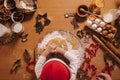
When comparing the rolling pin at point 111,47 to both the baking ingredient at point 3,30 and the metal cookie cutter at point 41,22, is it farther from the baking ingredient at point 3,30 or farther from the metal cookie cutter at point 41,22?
the baking ingredient at point 3,30

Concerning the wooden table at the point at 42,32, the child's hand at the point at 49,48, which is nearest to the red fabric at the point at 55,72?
the child's hand at the point at 49,48

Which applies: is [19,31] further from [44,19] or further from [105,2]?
[105,2]

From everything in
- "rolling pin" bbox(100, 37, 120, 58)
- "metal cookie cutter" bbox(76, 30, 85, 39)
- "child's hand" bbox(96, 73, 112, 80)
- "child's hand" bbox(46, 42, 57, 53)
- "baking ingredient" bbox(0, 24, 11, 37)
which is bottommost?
"child's hand" bbox(96, 73, 112, 80)

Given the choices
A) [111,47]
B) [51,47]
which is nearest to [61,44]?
[51,47]

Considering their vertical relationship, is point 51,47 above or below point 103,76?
above

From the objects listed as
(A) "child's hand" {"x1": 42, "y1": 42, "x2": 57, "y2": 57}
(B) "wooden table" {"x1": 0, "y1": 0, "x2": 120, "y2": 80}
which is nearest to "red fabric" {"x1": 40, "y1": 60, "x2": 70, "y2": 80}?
(A) "child's hand" {"x1": 42, "y1": 42, "x2": 57, "y2": 57}

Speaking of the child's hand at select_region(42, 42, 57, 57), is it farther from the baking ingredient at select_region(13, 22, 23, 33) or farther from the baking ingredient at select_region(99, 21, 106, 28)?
the baking ingredient at select_region(99, 21, 106, 28)

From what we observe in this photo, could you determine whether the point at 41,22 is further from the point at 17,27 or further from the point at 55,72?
the point at 55,72
